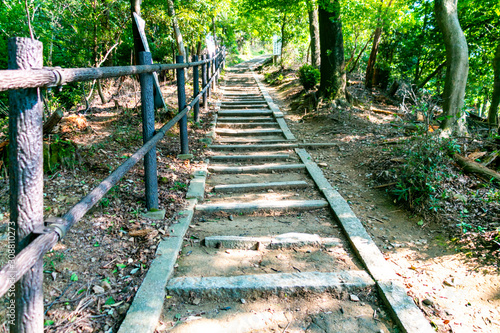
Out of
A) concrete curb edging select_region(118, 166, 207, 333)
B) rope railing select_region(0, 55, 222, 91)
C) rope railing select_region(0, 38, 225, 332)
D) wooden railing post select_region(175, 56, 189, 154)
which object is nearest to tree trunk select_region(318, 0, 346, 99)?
wooden railing post select_region(175, 56, 189, 154)

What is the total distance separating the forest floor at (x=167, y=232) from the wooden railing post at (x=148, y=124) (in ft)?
0.52

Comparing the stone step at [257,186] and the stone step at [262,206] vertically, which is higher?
the stone step at [257,186]

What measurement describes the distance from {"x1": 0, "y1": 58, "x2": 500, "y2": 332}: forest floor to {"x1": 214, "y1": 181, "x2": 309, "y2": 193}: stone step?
43cm

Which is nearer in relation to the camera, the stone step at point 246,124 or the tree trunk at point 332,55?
the stone step at point 246,124

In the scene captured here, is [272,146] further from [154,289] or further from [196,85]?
[154,289]

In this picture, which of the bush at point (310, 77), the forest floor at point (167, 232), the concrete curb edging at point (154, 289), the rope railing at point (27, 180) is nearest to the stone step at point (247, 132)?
the forest floor at point (167, 232)

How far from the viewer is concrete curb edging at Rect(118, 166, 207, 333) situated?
1.71 metres

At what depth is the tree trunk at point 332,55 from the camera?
22.0 feet

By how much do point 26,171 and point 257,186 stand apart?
2750 mm

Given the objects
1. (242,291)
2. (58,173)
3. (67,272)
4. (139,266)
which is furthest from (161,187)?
(242,291)

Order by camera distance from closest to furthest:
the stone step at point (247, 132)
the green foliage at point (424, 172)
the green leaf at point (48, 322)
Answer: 1. the green leaf at point (48, 322)
2. the green foliage at point (424, 172)
3. the stone step at point (247, 132)

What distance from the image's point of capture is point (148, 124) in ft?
8.82

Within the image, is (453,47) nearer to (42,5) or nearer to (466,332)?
(466,332)

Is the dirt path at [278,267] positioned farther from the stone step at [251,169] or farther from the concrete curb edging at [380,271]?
the stone step at [251,169]
